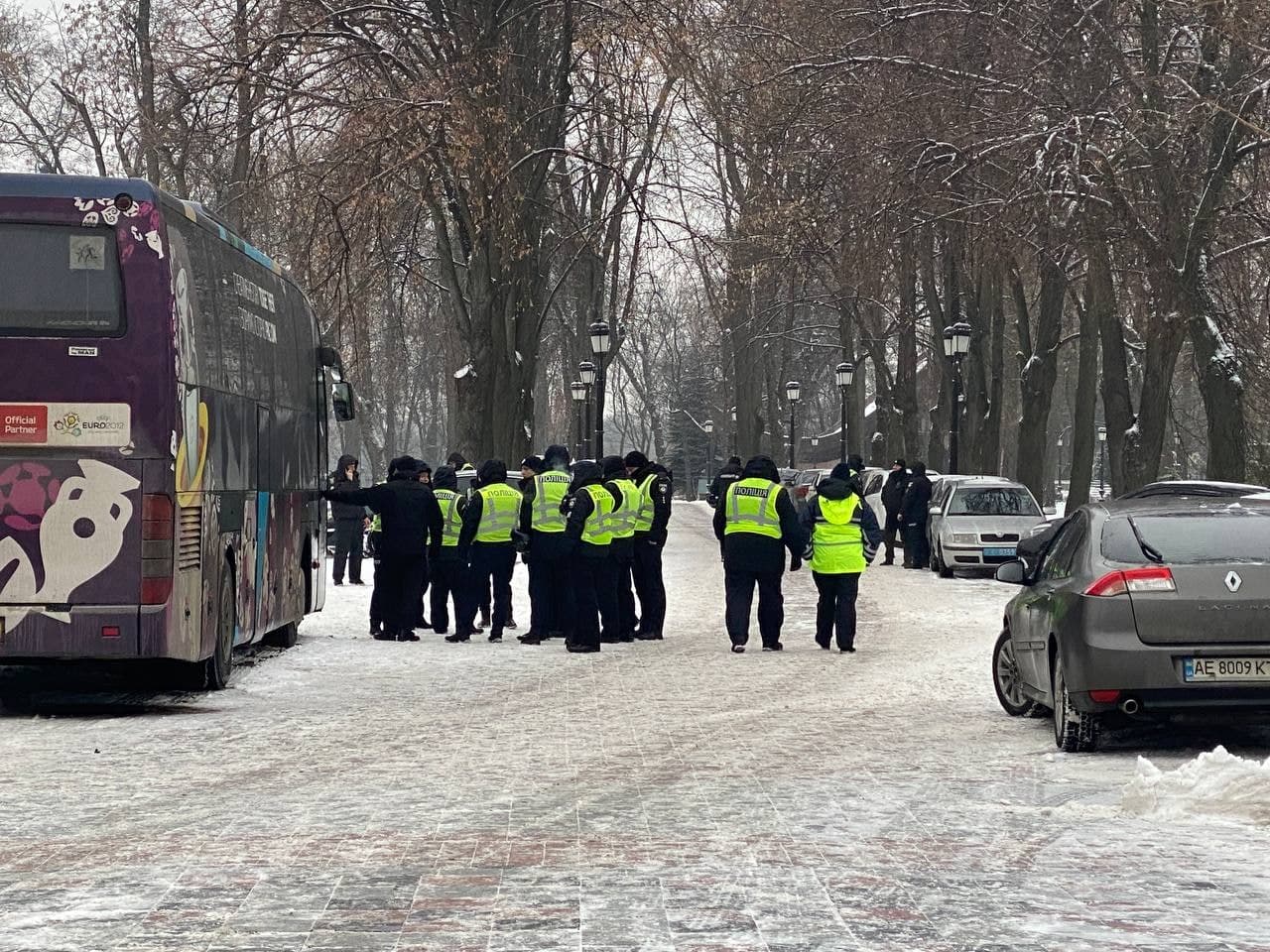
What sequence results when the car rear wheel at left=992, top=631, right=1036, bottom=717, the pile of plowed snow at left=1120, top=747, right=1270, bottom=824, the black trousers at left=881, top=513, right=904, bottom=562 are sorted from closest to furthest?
the pile of plowed snow at left=1120, top=747, right=1270, bottom=824
the car rear wheel at left=992, top=631, right=1036, bottom=717
the black trousers at left=881, top=513, right=904, bottom=562

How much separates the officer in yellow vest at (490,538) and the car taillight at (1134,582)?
10.00m

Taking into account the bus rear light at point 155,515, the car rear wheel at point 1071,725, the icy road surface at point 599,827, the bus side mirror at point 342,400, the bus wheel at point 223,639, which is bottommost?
the icy road surface at point 599,827

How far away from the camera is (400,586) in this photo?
21.0m

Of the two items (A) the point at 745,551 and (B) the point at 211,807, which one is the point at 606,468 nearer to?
(A) the point at 745,551

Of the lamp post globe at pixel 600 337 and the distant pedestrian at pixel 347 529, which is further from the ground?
the lamp post globe at pixel 600 337

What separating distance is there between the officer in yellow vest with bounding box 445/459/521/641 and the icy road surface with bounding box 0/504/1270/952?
467 cm

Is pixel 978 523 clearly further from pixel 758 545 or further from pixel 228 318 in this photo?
pixel 228 318

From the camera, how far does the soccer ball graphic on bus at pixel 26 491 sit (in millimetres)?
13594

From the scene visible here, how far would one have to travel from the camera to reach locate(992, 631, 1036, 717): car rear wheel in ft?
45.6

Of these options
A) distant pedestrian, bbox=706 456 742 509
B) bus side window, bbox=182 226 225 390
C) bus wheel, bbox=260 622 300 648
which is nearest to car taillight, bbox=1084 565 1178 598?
bus side window, bbox=182 226 225 390

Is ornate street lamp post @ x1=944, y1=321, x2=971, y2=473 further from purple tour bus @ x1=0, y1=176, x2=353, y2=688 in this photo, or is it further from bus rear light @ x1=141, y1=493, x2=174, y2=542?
bus rear light @ x1=141, y1=493, x2=174, y2=542

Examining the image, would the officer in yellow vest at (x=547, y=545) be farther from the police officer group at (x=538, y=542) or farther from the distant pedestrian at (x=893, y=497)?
the distant pedestrian at (x=893, y=497)

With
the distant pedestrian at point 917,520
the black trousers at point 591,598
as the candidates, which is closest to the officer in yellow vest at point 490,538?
the black trousers at point 591,598

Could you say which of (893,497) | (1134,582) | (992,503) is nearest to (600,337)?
(893,497)
